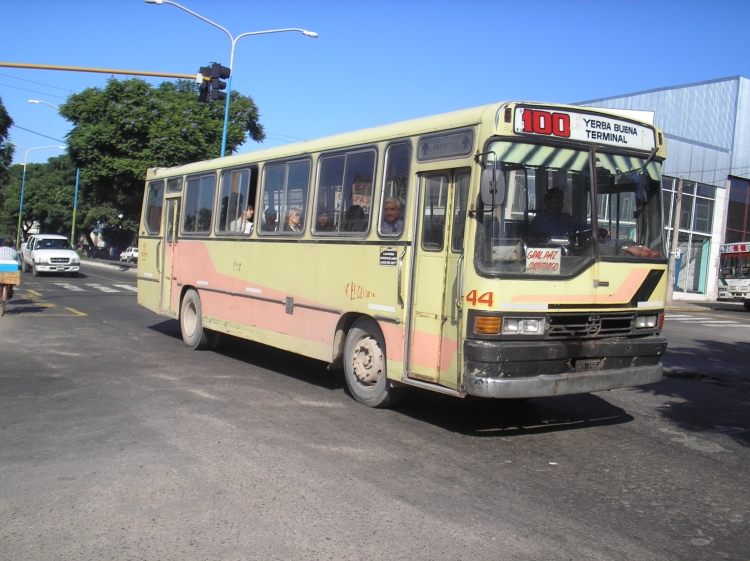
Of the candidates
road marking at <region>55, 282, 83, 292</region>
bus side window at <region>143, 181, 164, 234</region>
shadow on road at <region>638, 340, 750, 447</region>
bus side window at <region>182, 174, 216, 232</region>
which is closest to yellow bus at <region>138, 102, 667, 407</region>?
shadow on road at <region>638, 340, 750, 447</region>

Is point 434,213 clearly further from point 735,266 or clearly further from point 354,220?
point 735,266

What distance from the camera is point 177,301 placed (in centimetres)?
1315

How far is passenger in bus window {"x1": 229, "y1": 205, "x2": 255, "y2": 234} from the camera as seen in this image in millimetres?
10820

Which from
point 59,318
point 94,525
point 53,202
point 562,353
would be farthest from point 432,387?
point 53,202

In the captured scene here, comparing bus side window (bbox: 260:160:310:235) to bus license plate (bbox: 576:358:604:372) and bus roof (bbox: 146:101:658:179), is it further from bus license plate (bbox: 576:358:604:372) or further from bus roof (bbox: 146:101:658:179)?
bus license plate (bbox: 576:358:604:372)

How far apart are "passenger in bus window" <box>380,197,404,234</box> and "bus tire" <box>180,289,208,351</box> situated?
5.17 m

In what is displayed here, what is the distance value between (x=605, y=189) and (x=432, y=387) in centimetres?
250

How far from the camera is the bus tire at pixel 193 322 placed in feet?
40.1

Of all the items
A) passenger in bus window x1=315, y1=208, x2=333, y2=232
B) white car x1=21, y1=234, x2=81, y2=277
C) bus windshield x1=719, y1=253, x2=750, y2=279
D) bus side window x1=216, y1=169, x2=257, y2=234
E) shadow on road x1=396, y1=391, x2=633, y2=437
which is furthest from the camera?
bus windshield x1=719, y1=253, x2=750, y2=279

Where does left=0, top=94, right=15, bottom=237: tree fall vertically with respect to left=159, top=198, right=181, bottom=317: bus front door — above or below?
above

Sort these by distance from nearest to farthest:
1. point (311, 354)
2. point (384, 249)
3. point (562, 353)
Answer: point (562, 353) < point (384, 249) < point (311, 354)

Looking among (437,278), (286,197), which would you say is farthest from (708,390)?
(286,197)

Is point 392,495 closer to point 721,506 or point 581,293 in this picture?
point 721,506

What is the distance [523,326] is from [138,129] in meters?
27.3
